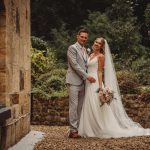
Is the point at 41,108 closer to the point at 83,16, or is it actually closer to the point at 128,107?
the point at 128,107

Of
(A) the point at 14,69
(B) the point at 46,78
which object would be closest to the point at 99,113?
(A) the point at 14,69


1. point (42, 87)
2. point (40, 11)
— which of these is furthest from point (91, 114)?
point (40, 11)

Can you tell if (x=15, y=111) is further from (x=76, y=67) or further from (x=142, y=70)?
(x=142, y=70)

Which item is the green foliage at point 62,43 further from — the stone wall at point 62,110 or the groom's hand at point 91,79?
the groom's hand at point 91,79

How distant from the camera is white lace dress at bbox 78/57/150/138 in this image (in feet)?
33.8

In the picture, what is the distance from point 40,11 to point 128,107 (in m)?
12.4

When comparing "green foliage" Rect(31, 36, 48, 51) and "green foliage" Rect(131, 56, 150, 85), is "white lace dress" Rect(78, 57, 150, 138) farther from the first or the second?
"green foliage" Rect(31, 36, 48, 51)

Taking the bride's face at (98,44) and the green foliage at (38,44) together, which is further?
the green foliage at (38,44)

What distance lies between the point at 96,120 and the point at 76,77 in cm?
90

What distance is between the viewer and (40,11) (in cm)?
2544

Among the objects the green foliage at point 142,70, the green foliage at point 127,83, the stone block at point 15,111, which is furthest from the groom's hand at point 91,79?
the green foliage at point 142,70

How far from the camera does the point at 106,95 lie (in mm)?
10328

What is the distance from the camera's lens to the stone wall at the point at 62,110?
45.1 ft

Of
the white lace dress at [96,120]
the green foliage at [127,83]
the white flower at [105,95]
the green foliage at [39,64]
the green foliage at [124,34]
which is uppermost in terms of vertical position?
the green foliage at [124,34]
